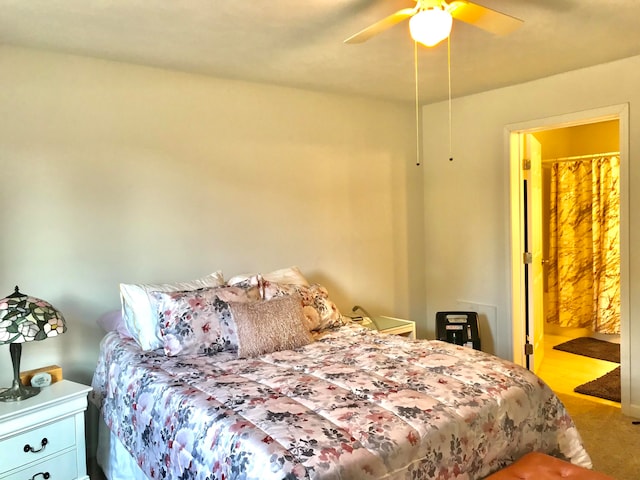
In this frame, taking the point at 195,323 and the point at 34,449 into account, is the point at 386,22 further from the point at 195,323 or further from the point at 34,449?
the point at 34,449

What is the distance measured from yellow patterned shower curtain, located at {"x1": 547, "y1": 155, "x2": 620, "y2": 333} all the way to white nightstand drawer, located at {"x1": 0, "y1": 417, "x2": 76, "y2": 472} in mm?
4997

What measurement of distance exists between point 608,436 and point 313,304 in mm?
1968

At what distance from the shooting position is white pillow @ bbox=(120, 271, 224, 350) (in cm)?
Answer: 259

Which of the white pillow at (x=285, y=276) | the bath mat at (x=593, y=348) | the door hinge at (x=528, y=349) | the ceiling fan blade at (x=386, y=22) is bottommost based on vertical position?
the bath mat at (x=593, y=348)

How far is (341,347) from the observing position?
104 inches

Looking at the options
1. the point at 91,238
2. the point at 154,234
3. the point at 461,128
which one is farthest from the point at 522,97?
the point at 91,238

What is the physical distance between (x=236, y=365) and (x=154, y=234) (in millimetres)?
1154

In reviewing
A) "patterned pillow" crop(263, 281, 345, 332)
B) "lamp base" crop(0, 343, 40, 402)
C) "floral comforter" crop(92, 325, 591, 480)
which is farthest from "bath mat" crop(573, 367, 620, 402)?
"lamp base" crop(0, 343, 40, 402)

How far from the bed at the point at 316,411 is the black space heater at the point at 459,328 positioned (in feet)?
4.87

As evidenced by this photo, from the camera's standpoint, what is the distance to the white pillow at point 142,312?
2594mm

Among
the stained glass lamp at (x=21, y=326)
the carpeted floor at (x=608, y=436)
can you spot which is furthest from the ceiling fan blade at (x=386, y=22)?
the carpeted floor at (x=608, y=436)

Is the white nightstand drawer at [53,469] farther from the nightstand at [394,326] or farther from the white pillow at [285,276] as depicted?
the nightstand at [394,326]

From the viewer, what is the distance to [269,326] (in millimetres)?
2609

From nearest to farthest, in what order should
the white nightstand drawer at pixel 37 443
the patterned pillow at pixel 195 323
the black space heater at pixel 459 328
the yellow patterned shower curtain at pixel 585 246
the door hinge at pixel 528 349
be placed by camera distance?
the white nightstand drawer at pixel 37 443
the patterned pillow at pixel 195 323
the black space heater at pixel 459 328
the door hinge at pixel 528 349
the yellow patterned shower curtain at pixel 585 246
